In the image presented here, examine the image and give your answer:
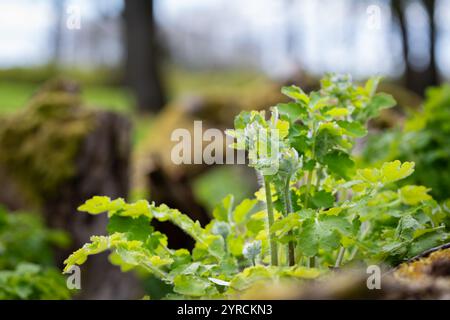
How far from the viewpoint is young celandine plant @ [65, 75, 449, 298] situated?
4.09ft

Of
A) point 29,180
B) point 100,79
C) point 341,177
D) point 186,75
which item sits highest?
point 186,75

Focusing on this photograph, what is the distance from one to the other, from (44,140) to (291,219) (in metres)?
2.94

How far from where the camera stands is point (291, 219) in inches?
48.5

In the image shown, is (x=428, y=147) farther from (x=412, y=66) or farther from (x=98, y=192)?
(x=412, y=66)

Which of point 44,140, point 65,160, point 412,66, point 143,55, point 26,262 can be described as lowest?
point 26,262

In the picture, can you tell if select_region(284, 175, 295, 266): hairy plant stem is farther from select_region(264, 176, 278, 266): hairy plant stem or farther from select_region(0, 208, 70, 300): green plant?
select_region(0, 208, 70, 300): green plant

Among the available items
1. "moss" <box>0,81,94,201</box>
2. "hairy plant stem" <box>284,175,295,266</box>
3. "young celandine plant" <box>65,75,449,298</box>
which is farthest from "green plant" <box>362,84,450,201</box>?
"moss" <box>0,81,94,201</box>

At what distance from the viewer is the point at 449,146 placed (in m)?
2.64

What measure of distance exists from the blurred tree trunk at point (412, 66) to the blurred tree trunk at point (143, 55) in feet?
20.1

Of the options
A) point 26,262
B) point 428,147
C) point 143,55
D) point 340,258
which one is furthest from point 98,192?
point 143,55
